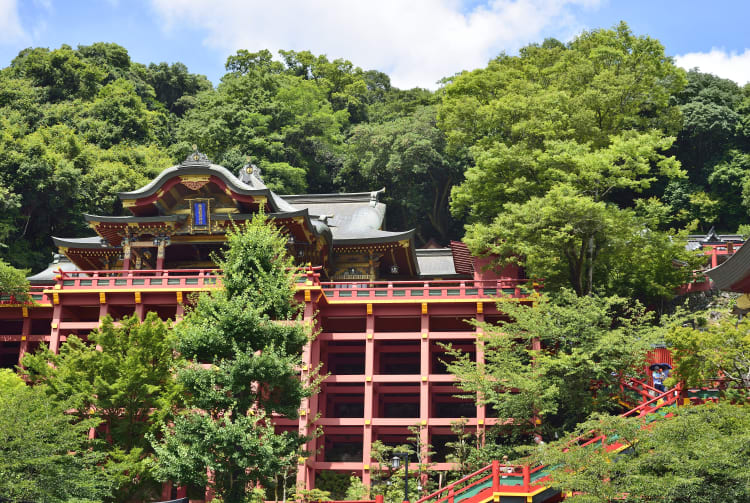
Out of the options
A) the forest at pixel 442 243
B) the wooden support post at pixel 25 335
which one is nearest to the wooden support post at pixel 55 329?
the wooden support post at pixel 25 335

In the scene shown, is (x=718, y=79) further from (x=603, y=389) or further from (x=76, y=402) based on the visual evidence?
(x=76, y=402)

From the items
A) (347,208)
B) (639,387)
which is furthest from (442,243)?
(639,387)

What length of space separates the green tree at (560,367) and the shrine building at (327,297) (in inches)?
86.1

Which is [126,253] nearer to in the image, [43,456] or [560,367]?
[43,456]

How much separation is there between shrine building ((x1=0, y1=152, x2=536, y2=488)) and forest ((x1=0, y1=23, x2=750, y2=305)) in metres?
3.29

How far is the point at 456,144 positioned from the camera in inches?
1436

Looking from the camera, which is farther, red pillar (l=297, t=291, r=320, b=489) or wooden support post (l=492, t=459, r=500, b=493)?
red pillar (l=297, t=291, r=320, b=489)

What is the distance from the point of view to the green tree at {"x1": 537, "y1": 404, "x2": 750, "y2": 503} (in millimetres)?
15000

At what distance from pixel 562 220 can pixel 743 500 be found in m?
12.5

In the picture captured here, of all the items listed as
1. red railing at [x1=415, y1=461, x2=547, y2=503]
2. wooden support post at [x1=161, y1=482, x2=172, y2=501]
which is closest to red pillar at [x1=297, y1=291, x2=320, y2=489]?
wooden support post at [x1=161, y1=482, x2=172, y2=501]

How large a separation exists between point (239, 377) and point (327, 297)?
9.44 meters

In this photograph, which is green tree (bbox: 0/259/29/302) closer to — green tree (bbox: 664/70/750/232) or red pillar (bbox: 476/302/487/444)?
red pillar (bbox: 476/302/487/444)

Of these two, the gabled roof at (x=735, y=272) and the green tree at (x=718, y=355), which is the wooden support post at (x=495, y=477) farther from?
the gabled roof at (x=735, y=272)

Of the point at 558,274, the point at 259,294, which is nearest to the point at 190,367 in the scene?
the point at 259,294
